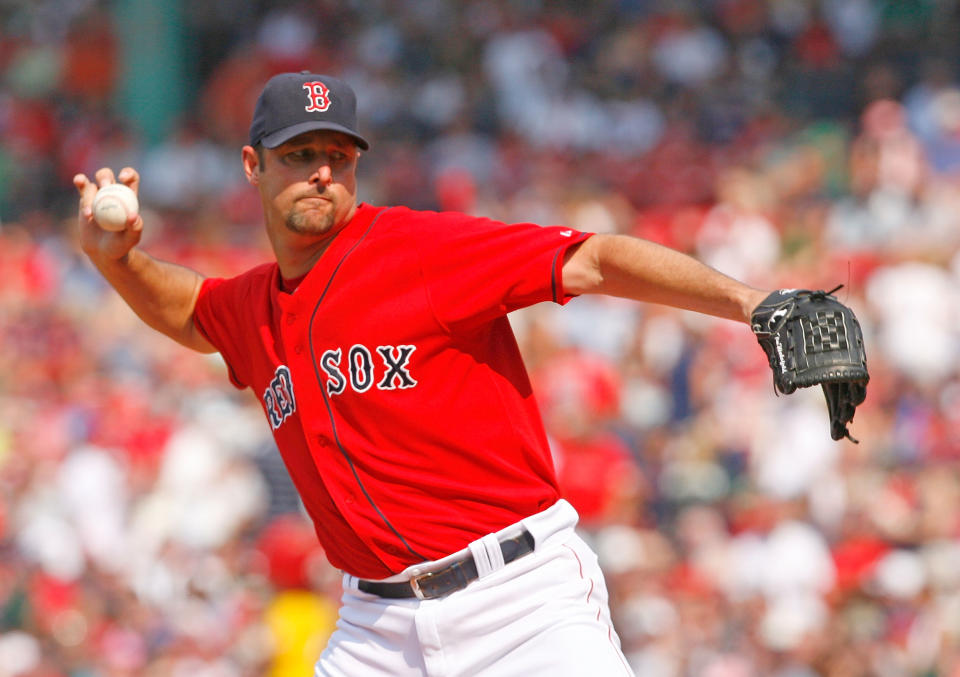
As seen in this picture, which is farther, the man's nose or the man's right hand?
the man's right hand

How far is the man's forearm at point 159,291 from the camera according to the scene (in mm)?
3887

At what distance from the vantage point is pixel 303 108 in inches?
135

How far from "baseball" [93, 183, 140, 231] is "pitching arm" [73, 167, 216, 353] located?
0.16 feet

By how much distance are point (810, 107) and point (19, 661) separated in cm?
662

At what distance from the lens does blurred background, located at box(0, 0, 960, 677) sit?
6.60 metres

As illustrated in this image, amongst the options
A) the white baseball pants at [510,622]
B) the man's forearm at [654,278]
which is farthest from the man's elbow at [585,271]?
the white baseball pants at [510,622]

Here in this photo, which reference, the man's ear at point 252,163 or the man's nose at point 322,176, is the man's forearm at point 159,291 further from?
the man's nose at point 322,176

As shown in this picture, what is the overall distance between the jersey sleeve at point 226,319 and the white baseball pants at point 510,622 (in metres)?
0.85

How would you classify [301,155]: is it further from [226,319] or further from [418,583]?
[418,583]

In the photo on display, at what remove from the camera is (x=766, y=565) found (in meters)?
6.62

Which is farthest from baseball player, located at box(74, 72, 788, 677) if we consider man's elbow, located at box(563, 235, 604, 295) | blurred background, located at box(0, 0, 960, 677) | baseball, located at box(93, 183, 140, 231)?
blurred background, located at box(0, 0, 960, 677)

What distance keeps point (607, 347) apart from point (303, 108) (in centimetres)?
523

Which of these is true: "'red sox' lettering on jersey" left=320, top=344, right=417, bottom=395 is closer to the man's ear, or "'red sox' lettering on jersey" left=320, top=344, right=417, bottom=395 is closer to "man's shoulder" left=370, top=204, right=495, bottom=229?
"man's shoulder" left=370, top=204, right=495, bottom=229

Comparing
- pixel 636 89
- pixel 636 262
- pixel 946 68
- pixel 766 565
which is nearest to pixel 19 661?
pixel 766 565
